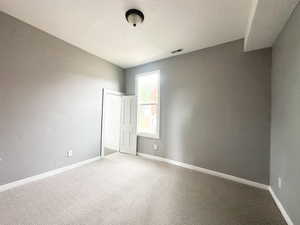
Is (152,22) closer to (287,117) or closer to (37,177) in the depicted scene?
(287,117)

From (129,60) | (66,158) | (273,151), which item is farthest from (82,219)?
(129,60)

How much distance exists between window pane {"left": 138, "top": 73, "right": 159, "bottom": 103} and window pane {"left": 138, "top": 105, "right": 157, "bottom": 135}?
0.77 ft

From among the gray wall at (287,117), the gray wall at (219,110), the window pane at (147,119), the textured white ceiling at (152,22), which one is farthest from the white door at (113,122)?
the gray wall at (287,117)

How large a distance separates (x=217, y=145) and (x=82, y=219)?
273cm

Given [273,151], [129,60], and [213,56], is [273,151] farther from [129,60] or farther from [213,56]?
[129,60]

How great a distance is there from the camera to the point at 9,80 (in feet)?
7.03

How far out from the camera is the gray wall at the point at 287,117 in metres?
1.46

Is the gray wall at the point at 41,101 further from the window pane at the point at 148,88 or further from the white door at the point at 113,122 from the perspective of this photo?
the window pane at the point at 148,88

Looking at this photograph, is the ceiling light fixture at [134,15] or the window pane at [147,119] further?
the window pane at [147,119]

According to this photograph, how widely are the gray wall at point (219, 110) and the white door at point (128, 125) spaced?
879 millimetres

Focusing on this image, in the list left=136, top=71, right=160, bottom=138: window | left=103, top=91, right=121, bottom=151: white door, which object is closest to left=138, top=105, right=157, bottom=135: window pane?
left=136, top=71, right=160, bottom=138: window

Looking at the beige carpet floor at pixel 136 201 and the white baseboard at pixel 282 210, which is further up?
the white baseboard at pixel 282 210

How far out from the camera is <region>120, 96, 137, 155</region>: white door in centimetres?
415

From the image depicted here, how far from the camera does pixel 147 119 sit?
406 centimetres
